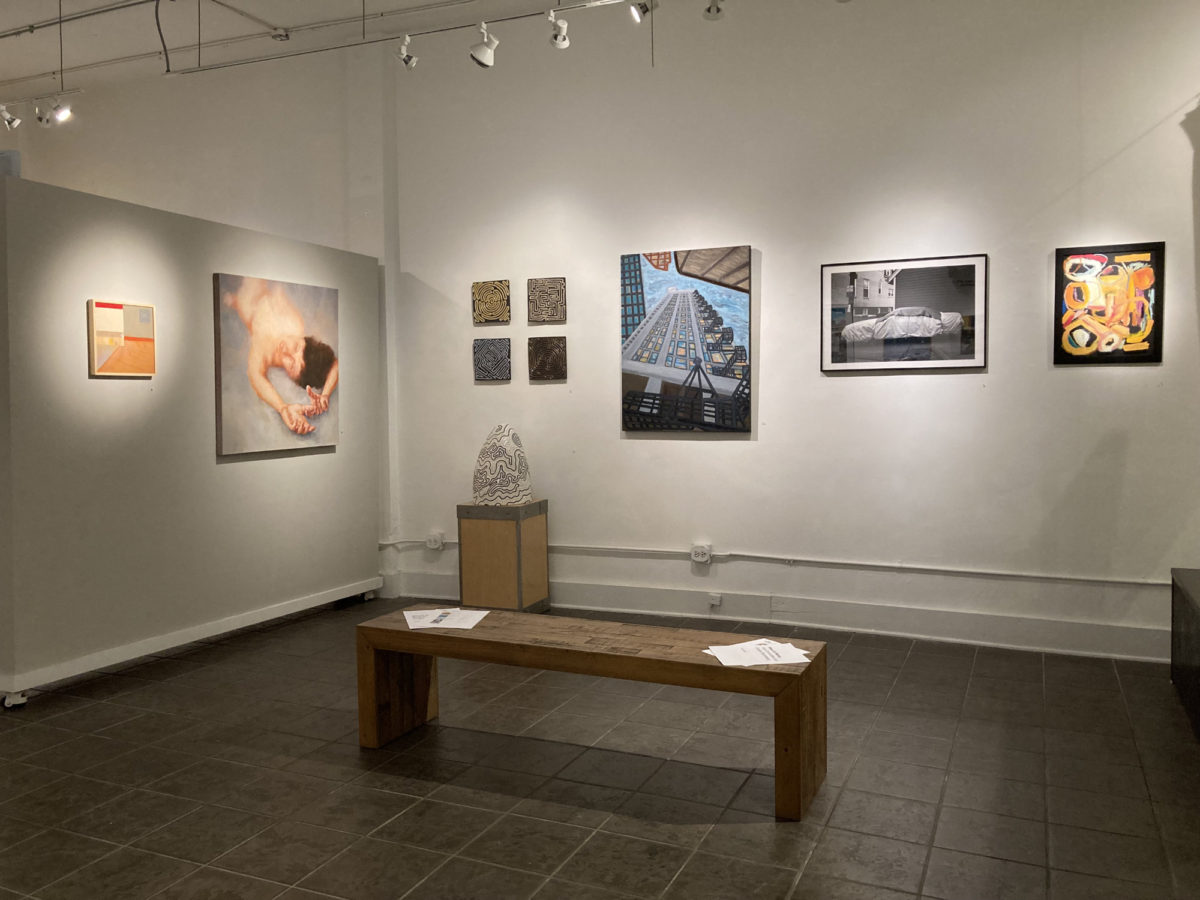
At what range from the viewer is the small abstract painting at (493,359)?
248 inches

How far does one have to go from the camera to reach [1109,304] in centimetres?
479

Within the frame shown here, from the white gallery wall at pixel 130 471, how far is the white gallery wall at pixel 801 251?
1.02 meters

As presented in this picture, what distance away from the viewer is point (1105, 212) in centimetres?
481

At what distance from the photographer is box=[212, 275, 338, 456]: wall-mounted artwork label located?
5.26m

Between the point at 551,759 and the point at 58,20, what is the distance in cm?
613

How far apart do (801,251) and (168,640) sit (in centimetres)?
424

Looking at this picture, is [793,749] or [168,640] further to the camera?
[168,640]

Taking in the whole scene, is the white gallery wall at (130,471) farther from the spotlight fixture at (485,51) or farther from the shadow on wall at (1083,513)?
the shadow on wall at (1083,513)

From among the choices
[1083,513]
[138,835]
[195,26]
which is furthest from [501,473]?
[195,26]

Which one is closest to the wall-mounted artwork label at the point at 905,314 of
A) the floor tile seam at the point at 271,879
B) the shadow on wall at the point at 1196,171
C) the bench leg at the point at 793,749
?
the shadow on wall at the point at 1196,171

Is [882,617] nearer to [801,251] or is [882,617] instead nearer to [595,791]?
[801,251]

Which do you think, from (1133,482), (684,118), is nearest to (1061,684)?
(1133,482)

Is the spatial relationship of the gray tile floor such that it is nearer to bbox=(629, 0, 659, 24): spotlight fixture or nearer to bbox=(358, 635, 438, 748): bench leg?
bbox=(358, 635, 438, 748): bench leg

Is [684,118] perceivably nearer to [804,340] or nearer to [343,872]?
[804,340]
